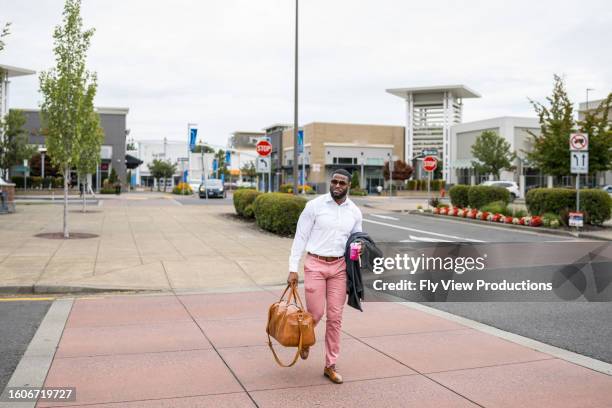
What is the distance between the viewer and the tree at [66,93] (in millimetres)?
16859

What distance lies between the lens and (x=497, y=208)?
25.4 m

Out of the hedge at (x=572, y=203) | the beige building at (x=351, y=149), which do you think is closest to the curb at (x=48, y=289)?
the hedge at (x=572, y=203)

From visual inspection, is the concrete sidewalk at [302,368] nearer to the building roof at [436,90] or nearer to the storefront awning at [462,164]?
the storefront awning at [462,164]

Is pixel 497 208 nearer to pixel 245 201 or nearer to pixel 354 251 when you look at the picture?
pixel 245 201

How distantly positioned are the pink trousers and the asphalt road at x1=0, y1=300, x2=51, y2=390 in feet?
8.61

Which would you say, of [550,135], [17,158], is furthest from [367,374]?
[17,158]

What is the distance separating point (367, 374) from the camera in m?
5.68

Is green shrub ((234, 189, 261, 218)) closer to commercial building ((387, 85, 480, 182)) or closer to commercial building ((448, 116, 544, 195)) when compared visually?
commercial building ((448, 116, 544, 195))

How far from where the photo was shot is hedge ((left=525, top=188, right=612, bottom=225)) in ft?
69.9

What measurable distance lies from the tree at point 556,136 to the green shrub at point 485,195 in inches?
89.8

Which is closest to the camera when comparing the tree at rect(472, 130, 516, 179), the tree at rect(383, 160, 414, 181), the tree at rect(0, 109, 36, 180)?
the tree at rect(0, 109, 36, 180)

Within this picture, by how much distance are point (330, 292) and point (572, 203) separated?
61.1 feet

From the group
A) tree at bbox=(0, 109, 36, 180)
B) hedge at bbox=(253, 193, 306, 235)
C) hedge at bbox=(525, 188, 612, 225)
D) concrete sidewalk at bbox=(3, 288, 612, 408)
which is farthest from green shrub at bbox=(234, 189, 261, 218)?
tree at bbox=(0, 109, 36, 180)

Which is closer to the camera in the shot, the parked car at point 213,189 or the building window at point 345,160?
the parked car at point 213,189
